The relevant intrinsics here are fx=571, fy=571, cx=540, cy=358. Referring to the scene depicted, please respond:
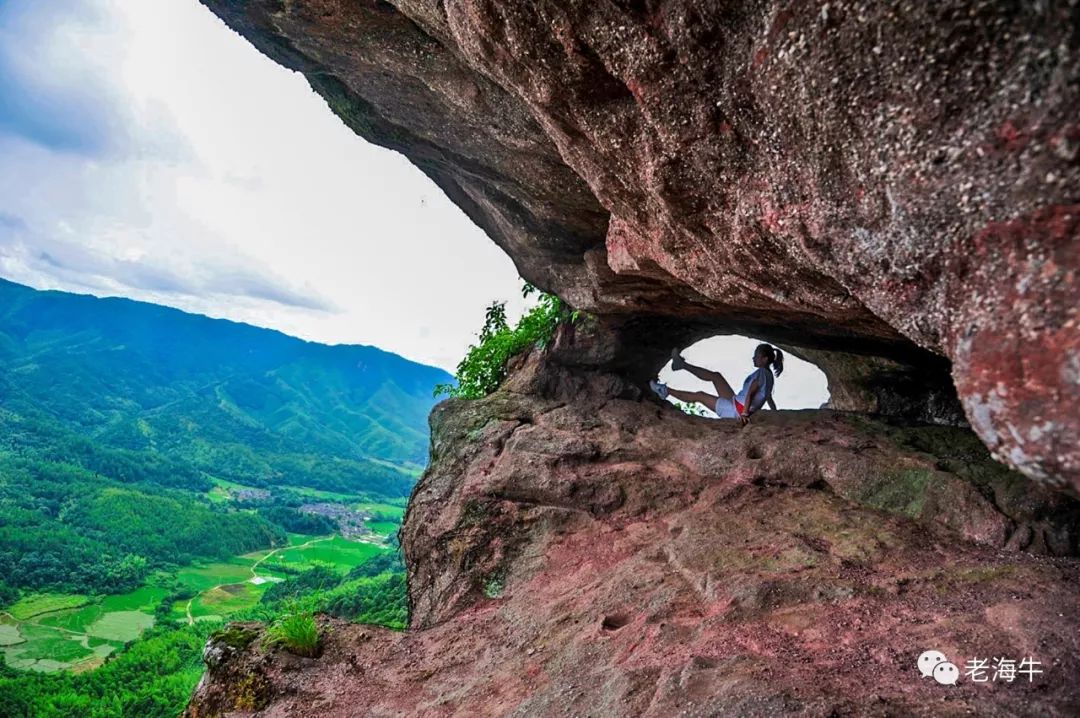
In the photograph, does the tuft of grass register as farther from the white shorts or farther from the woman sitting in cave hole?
the white shorts

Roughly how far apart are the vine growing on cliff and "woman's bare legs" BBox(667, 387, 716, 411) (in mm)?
3189

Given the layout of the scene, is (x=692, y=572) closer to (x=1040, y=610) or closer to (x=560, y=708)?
(x=560, y=708)

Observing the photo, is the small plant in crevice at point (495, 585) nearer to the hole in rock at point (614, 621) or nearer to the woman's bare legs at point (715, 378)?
the hole in rock at point (614, 621)

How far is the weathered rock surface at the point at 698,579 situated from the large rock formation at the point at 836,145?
2445 mm

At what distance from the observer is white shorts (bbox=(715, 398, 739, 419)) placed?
13.2 metres

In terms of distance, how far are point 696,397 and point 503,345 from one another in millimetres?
5296

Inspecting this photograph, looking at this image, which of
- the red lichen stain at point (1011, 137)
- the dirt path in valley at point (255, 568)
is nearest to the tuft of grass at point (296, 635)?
the red lichen stain at point (1011, 137)

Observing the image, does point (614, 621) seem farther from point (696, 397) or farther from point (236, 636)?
point (696, 397)

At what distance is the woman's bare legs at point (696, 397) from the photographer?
13938 millimetres

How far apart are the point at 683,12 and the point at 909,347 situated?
940cm

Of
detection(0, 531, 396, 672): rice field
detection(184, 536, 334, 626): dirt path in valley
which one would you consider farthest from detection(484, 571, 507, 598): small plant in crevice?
detection(184, 536, 334, 626): dirt path in valley

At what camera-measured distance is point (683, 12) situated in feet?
15.2

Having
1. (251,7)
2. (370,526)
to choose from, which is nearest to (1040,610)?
(251,7)

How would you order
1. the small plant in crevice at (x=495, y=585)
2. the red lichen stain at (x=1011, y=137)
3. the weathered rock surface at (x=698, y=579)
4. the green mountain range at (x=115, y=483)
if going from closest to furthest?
the red lichen stain at (x=1011, y=137) < the weathered rock surface at (x=698, y=579) < the small plant in crevice at (x=495, y=585) < the green mountain range at (x=115, y=483)
